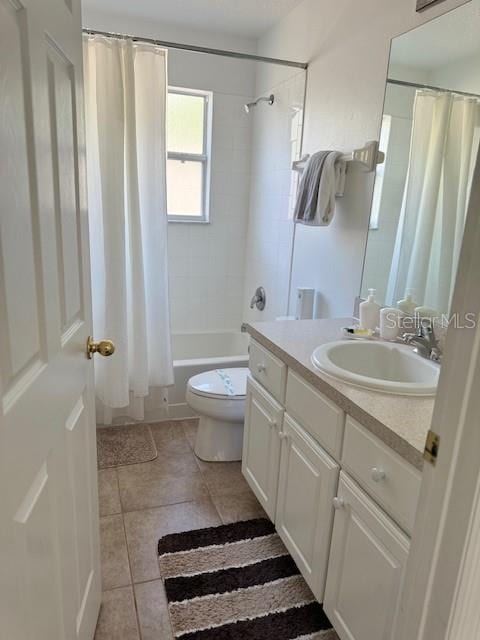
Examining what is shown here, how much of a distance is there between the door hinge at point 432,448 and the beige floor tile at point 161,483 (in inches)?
61.3

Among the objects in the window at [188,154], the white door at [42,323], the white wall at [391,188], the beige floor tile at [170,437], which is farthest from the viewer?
the window at [188,154]

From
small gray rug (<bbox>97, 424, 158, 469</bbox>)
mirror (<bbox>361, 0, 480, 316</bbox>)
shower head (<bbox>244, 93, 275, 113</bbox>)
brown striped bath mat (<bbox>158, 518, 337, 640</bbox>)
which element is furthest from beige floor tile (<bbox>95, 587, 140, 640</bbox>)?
shower head (<bbox>244, 93, 275, 113</bbox>)

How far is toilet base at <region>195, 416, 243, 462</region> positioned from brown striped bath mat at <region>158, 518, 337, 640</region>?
0.51m

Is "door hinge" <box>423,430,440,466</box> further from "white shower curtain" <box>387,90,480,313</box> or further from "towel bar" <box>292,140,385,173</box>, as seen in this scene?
"towel bar" <box>292,140,385,173</box>

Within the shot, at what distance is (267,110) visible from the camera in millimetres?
3010

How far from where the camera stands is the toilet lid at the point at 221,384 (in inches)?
87.9

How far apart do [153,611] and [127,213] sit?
1.82 m

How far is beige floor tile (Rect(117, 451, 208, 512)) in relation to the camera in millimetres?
2051

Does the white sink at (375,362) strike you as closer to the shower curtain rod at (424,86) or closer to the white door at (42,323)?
the white door at (42,323)

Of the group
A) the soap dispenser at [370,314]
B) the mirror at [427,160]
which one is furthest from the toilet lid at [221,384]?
the mirror at [427,160]

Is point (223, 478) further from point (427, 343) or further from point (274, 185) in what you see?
point (274, 185)

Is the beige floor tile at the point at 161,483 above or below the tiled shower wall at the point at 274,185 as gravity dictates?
below

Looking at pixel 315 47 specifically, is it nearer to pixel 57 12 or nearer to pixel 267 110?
pixel 267 110

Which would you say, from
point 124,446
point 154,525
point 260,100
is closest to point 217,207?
point 260,100
